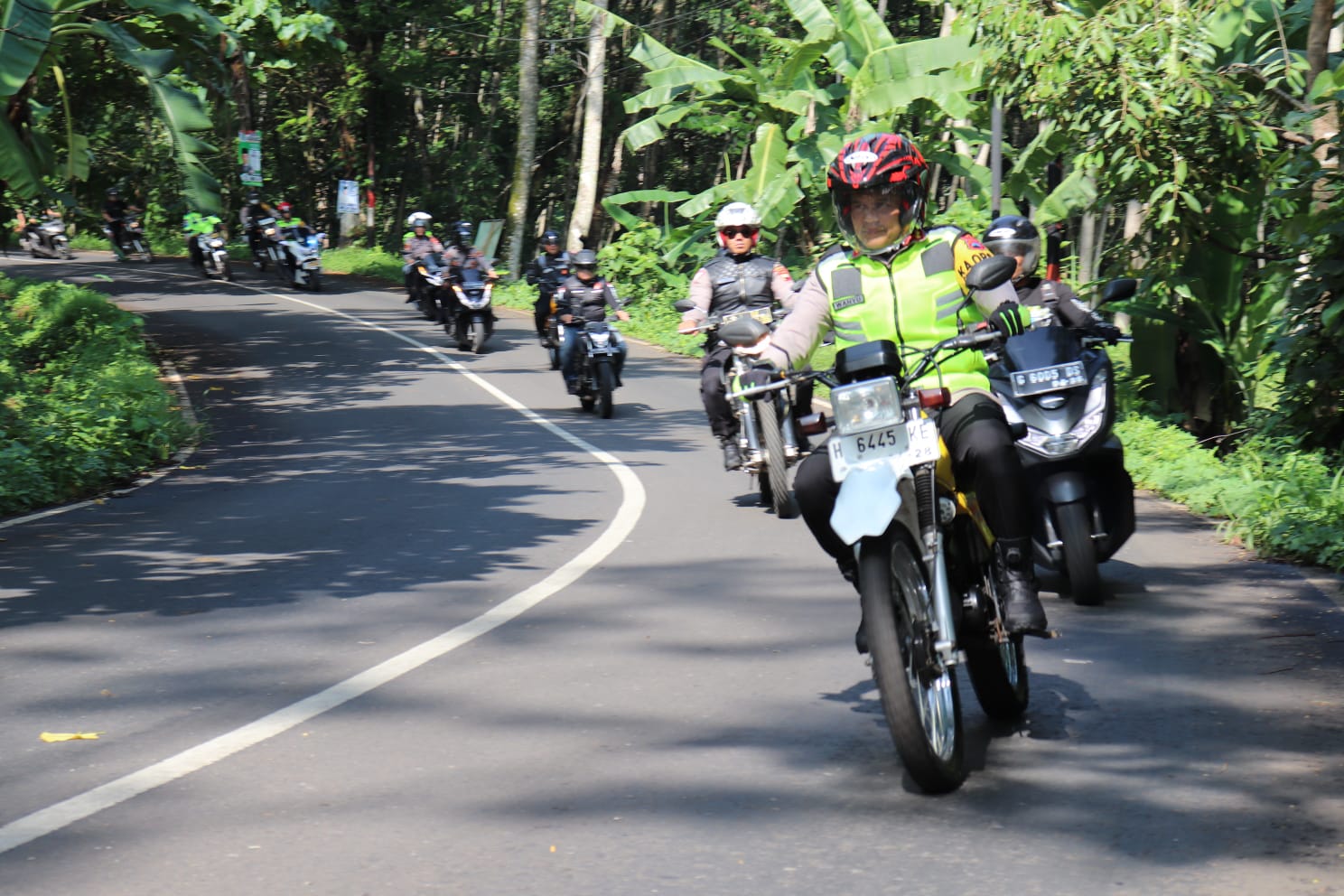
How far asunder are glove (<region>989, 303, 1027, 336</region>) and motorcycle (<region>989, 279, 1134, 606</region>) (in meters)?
1.41

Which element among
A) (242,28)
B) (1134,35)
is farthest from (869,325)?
(242,28)

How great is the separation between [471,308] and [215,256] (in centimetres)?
1546

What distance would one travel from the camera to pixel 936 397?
5.49 m

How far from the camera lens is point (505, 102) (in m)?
54.3

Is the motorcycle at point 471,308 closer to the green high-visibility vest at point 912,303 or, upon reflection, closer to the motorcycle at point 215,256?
the motorcycle at point 215,256

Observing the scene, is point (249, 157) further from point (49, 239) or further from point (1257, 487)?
point (1257, 487)

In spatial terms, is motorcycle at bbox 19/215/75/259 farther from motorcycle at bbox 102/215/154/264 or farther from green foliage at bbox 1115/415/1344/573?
green foliage at bbox 1115/415/1344/573

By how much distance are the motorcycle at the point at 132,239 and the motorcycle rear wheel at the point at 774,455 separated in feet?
120

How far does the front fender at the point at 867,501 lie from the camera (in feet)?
16.1

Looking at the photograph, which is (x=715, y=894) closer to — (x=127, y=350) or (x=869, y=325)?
(x=869, y=325)

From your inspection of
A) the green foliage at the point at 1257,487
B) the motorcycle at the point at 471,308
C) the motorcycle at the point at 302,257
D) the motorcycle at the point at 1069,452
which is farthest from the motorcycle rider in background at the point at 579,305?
the motorcycle at the point at 302,257

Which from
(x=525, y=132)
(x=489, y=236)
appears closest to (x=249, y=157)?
(x=489, y=236)

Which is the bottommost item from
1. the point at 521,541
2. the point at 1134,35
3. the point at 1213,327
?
the point at 521,541

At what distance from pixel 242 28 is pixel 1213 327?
15.3m
